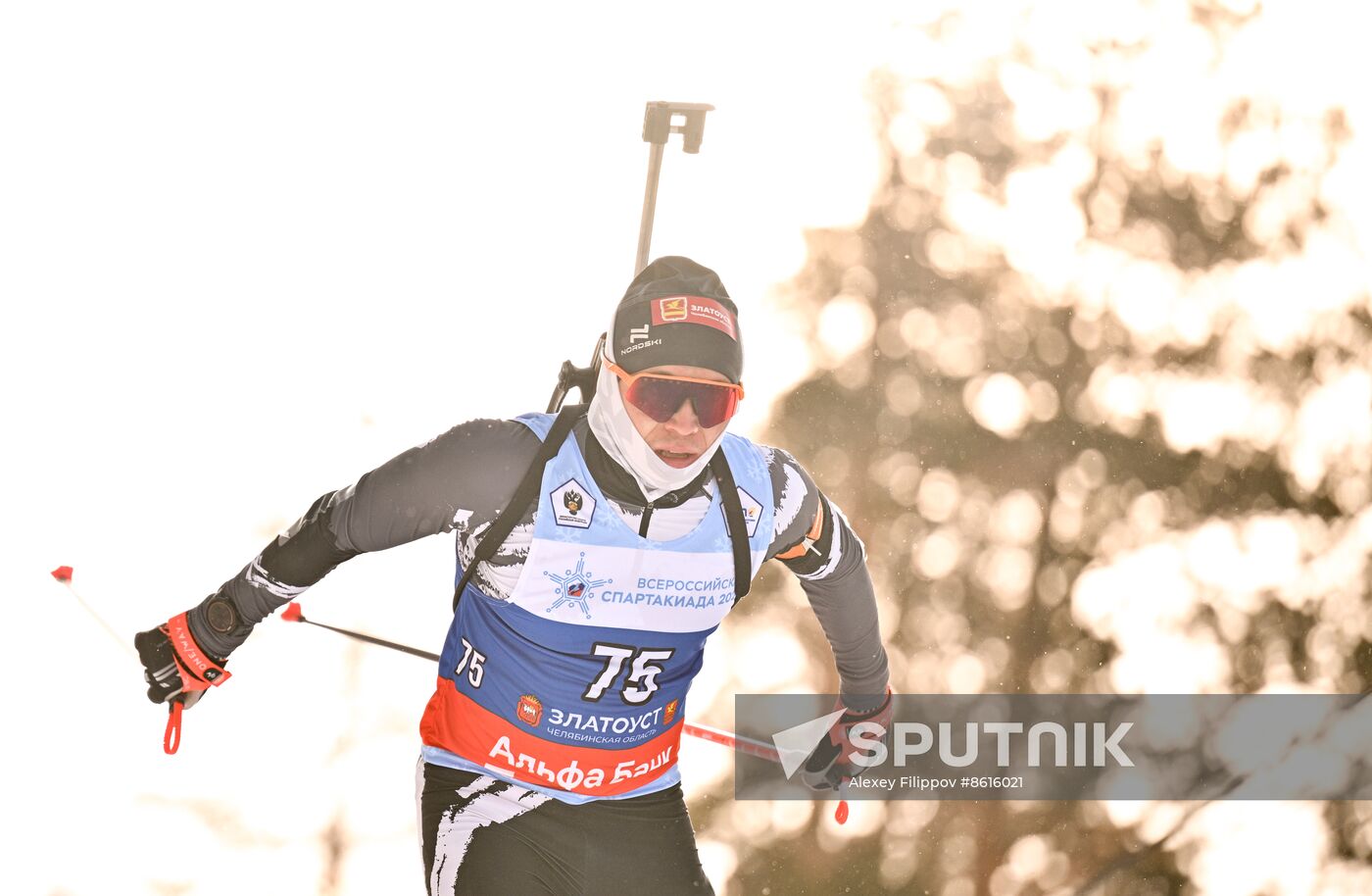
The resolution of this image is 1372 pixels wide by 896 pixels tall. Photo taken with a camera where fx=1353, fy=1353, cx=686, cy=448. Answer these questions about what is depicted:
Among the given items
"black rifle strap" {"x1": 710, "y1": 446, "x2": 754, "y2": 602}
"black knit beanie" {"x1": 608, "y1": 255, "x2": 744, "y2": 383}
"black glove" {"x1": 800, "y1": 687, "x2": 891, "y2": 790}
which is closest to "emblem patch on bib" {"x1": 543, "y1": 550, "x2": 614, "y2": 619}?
"black rifle strap" {"x1": 710, "y1": 446, "x2": 754, "y2": 602}

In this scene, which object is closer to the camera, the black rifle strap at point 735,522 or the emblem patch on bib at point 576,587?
the emblem patch on bib at point 576,587

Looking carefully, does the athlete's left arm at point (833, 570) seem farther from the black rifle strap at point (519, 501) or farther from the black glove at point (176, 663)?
the black glove at point (176, 663)

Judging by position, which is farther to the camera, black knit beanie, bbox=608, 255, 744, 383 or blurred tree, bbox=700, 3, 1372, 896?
blurred tree, bbox=700, 3, 1372, 896

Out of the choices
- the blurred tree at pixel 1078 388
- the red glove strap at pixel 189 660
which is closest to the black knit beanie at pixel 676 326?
the red glove strap at pixel 189 660

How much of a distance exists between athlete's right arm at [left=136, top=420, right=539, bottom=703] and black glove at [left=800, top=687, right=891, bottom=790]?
157 centimetres

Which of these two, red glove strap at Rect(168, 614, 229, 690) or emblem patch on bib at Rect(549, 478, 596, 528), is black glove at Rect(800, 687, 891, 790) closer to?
emblem patch on bib at Rect(549, 478, 596, 528)

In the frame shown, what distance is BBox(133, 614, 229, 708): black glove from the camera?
11.6ft

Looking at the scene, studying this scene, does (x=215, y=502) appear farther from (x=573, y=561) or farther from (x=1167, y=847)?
(x=1167, y=847)

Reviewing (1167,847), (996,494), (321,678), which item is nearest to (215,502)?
(321,678)

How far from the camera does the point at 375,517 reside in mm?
3340

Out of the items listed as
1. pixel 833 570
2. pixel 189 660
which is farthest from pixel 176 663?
pixel 833 570

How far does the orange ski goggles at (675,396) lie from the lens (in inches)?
133

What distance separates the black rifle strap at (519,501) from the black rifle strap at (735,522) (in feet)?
1.39

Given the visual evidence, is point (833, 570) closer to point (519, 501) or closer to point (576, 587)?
point (576, 587)
